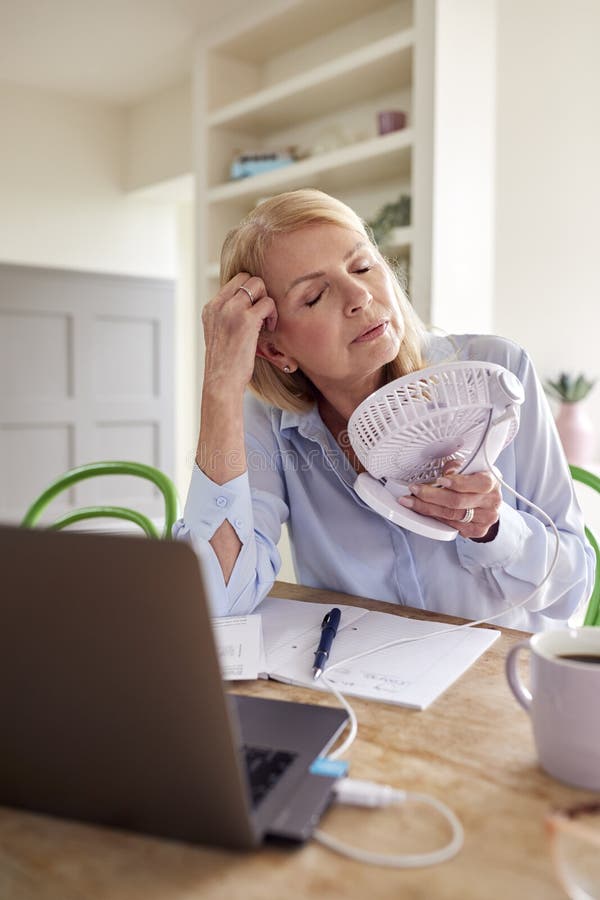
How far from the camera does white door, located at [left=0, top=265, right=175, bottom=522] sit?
4.68 metres

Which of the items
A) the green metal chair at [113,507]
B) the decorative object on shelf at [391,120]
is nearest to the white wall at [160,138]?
the decorative object on shelf at [391,120]

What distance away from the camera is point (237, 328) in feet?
4.25

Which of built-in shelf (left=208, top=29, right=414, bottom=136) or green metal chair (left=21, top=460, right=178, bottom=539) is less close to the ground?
built-in shelf (left=208, top=29, right=414, bottom=136)

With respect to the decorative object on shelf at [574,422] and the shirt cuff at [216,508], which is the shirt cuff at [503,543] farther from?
the decorative object on shelf at [574,422]

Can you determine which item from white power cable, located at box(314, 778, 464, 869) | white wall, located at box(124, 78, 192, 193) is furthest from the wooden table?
white wall, located at box(124, 78, 192, 193)

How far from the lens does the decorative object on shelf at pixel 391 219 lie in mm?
2979

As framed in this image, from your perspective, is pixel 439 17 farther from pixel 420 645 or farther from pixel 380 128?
pixel 420 645

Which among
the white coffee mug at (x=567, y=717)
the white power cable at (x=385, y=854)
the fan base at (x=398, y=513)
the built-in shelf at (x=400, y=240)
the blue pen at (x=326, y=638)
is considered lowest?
the white power cable at (x=385, y=854)

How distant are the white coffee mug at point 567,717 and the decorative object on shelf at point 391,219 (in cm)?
250

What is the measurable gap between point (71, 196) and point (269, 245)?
394 cm

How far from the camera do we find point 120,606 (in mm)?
476

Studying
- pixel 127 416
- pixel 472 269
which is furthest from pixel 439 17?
pixel 127 416

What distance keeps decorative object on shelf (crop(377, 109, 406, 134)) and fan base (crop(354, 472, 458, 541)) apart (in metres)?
2.24

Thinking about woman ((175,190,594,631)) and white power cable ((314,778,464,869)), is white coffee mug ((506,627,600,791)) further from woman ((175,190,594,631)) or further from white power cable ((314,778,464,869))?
woman ((175,190,594,631))
